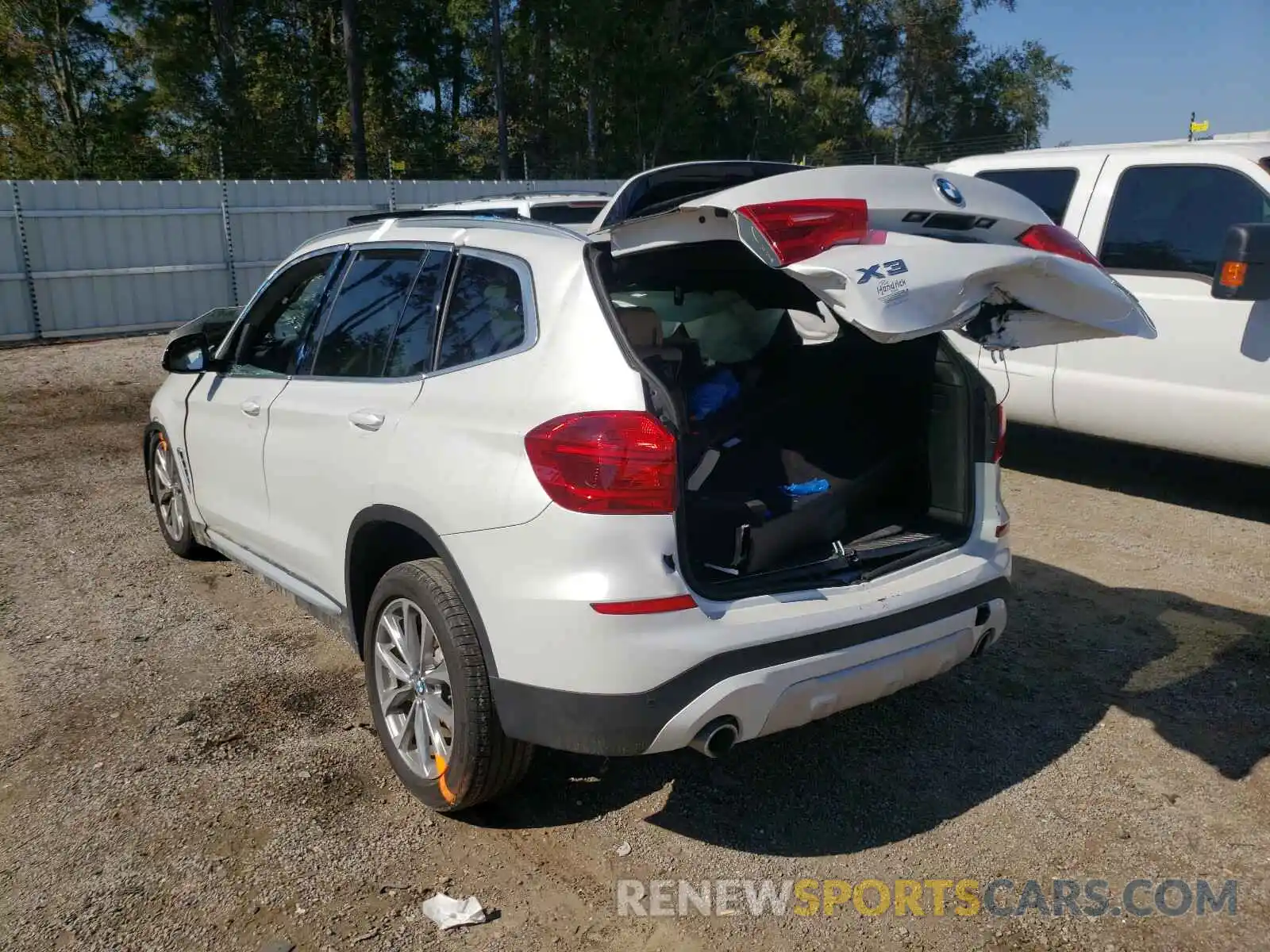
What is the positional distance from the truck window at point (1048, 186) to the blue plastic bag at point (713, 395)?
4.08 metres

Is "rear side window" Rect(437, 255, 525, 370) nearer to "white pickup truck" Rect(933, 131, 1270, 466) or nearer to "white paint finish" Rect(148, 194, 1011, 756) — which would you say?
"white paint finish" Rect(148, 194, 1011, 756)

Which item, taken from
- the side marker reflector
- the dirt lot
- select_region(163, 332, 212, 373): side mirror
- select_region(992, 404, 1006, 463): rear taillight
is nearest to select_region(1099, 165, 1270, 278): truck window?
the dirt lot

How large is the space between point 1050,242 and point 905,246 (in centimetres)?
68

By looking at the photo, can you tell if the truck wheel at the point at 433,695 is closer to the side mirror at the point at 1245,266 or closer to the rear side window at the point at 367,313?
the rear side window at the point at 367,313

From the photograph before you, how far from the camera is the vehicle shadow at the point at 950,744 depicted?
132 inches

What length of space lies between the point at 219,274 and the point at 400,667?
1366 centimetres

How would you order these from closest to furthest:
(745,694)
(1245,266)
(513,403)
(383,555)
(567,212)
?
(745,694), (513,403), (383,555), (1245,266), (567,212)

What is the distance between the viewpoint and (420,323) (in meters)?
3.49

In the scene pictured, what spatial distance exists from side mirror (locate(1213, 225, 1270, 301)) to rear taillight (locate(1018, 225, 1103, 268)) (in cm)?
285

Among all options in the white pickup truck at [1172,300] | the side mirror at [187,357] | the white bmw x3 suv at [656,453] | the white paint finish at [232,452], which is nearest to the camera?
the white bmw x3 suv at [656,453]

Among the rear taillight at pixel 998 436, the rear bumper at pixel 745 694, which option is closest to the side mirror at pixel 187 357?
the rear bumper at pixel 745 694

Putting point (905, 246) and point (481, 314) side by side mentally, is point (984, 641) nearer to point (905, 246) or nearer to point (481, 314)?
point (905, 246)

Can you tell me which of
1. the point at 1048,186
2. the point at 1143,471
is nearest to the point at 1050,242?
the point at 1048,186

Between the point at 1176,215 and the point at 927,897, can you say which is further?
the point at 1176,215
